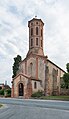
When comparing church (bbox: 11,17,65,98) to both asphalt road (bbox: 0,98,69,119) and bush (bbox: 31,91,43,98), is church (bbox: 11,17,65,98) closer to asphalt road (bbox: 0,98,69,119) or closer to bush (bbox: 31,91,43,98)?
bush (bbox: 31,91,43,98)

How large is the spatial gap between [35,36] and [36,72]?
402 inches

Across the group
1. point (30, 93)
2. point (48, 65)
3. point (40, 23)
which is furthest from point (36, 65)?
point (40, 23)

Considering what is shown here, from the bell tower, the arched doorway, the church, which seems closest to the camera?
the church

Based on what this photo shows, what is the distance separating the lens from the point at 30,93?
5838 centimetres

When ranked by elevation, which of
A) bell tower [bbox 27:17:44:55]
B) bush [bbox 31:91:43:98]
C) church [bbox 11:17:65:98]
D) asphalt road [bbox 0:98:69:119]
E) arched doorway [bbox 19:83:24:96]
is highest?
bell tower [bbox 27:17:44:55]

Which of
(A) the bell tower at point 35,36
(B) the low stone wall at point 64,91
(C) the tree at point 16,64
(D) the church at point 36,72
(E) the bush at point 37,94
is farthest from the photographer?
(C) the tree at point 16,64

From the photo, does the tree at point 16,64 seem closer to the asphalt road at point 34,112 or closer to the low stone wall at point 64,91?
the low stone wall at point 64,91

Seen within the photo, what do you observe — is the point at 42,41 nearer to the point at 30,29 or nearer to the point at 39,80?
the point at 30,29

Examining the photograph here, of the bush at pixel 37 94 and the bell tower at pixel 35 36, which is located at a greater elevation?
the bell tower at pixel 35 36

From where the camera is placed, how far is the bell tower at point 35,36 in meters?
66.6

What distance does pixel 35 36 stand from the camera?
67250 millimetres

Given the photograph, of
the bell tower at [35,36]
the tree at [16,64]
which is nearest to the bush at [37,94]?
the bell tower at [35,36]

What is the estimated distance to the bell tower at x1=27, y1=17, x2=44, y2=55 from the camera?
6656 centimetres

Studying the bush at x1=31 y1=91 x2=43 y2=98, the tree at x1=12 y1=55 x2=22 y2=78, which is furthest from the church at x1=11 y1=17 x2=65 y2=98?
the tree at x1=12 y1=55 x2=22 y2=78
